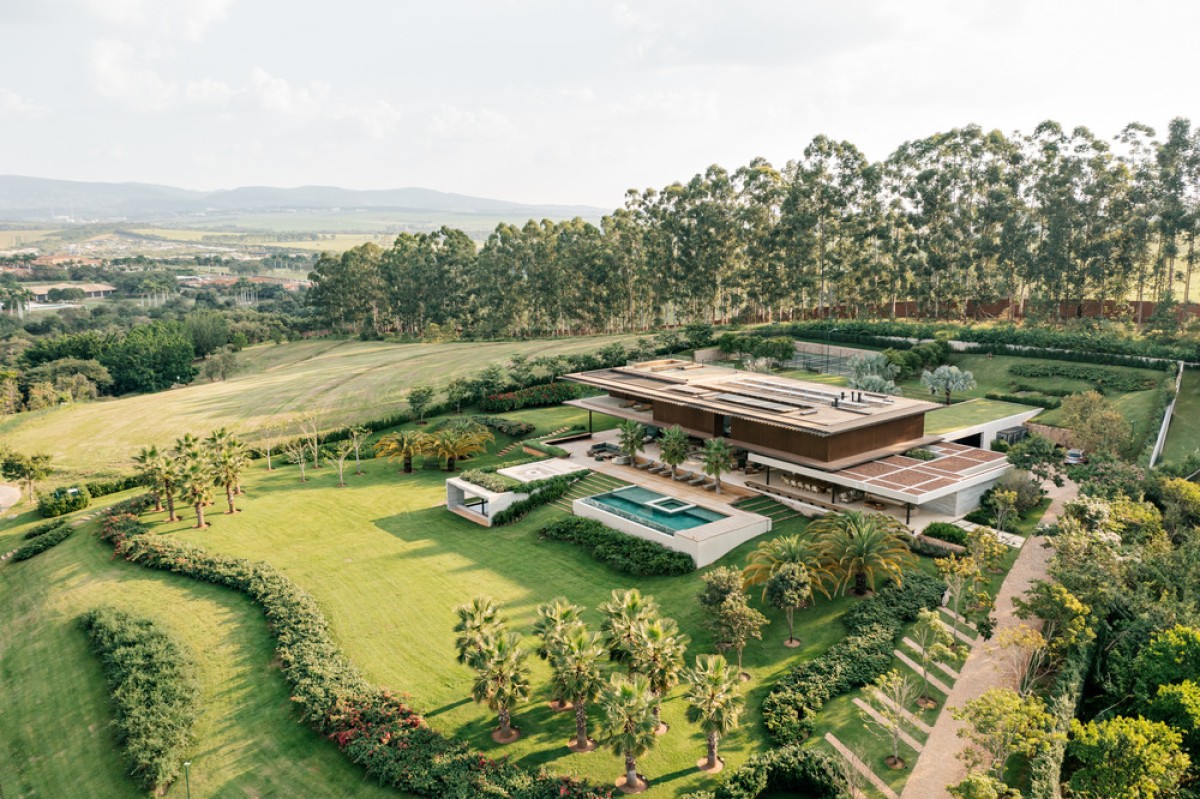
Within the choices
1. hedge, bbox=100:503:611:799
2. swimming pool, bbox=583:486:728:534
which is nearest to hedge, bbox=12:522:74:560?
hedge, bbox=100:503:611:799

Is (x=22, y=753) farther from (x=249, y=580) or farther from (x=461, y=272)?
(x=461, y=272)

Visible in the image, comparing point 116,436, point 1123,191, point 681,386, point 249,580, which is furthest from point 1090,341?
point 116,436

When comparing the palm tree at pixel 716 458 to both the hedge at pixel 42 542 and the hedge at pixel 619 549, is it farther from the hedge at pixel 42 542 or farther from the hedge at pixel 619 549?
the hedge at pixel 42 542

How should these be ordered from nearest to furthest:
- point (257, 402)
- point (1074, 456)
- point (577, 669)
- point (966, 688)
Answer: point (577, 669), point (966, 688), point (1074, 456), point (257, 402)

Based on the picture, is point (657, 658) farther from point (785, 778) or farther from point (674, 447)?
point (674, 447)

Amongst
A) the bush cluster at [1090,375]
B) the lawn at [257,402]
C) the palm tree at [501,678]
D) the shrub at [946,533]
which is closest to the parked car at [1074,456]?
the bush cluster at [1090,375]

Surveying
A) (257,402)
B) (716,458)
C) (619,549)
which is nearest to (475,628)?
(619,549)
